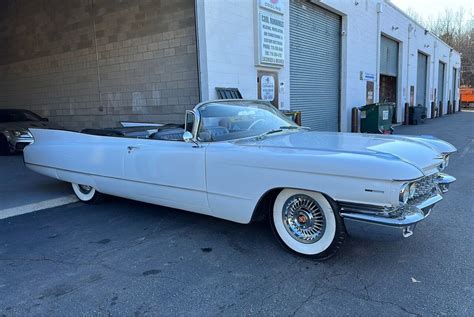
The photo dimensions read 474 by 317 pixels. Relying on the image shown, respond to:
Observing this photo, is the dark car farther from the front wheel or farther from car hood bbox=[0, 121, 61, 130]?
the front wheel

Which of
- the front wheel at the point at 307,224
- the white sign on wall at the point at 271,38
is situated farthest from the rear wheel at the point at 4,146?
the front wheel at the point at 307,224

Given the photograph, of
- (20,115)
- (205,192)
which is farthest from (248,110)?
(20,115)

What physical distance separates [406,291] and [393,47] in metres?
20.1

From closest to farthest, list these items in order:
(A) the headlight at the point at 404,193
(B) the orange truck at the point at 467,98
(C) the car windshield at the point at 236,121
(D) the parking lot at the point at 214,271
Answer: (D) the parking lot at the point at 214,271 → (A) the headlight at the point at 404,193 → (C) the car windshield at the point at 236,121 → (B) the orange truck at the point at 467,98

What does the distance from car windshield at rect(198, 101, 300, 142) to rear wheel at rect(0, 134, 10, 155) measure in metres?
8.58

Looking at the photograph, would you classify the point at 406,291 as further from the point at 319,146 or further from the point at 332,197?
the point at 319,146

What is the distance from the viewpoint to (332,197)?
3.08 meters

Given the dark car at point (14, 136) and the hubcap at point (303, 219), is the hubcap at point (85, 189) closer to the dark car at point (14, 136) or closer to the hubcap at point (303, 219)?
the hubcap at point (303, 219)

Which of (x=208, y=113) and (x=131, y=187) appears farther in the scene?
(x=131, y=187)

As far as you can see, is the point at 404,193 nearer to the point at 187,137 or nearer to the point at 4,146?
the point at 187,137

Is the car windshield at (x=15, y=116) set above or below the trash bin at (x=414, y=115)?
above

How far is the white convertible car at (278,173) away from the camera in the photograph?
2.96m

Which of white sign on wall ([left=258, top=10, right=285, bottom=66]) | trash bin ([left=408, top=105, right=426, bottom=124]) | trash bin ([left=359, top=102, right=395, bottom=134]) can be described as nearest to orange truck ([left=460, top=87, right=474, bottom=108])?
trash bin ([left=408, top=105, right=426, bottom=124])

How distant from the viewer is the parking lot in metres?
2.73
